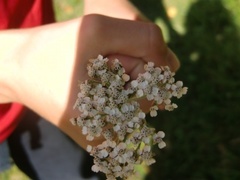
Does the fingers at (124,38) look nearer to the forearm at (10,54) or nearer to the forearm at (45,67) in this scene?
the forearm at (45,67)

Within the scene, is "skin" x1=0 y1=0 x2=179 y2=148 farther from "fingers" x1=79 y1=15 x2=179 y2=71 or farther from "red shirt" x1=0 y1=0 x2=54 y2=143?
"red shirt" x1=0 y1=0 x2=54 y2=143

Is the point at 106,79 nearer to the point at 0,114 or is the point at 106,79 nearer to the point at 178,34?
the point at 0,114

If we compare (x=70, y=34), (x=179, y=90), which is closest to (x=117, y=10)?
(x=70, y=34)

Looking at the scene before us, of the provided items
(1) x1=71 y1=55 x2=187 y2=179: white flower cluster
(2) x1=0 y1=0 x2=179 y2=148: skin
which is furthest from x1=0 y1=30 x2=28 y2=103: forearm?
(1) x1=71 y1=55 x2=187 y2=179: white flower cluster

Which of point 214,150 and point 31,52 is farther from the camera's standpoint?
point 214,150

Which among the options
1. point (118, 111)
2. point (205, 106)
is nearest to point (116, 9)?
point (118, 111)

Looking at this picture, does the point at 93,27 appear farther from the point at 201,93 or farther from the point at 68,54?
the point at 201,93
